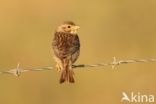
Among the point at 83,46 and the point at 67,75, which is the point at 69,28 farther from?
the point at 83,46

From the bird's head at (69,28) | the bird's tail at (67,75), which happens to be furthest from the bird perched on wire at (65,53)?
the bird's head at (69,28)

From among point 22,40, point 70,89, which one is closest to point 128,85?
point 70,89

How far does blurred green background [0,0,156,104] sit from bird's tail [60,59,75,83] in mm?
1987

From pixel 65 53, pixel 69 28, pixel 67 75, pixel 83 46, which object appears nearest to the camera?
pixel 67 75

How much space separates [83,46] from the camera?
64.4 feet

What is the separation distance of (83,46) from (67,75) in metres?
3.52

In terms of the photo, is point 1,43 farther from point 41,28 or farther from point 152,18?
point 152,18

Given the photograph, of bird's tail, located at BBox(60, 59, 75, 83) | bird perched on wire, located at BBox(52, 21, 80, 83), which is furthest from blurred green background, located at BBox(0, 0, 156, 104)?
bird's tail, located at BBox(60, 59, 75, 83)

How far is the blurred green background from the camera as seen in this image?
18.4 metres

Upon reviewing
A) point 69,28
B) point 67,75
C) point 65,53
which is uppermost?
point 69,28

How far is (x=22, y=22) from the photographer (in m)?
21.0

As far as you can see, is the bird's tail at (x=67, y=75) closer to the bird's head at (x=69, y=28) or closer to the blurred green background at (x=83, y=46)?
the bird's head at (x=69, y=28)

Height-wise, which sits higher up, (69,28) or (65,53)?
(69,28)

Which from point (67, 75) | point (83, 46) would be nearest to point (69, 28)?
point (67, 75)
